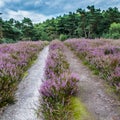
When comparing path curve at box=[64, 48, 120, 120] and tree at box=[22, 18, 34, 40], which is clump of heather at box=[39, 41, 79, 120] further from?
tree at box=[22, 18, 34, 40]

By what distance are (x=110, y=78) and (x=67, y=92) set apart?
1756 millimetres

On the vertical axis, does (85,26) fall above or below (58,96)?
above

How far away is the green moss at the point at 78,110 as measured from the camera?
4664mm

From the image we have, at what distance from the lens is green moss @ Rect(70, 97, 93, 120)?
466 centimetres

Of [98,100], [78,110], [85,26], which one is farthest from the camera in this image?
[85,26]

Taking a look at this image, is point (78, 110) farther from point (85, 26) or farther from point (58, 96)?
point (85, 26)

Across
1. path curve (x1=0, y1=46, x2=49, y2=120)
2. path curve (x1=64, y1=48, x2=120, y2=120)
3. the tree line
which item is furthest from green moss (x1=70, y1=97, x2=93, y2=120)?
the tree line

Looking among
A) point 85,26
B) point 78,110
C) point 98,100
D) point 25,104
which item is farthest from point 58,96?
point 85,26

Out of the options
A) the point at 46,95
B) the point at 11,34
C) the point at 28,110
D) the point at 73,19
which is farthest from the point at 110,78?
the point at 73,19

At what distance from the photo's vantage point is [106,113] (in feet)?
15.6

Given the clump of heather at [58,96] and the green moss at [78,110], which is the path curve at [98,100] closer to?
Answer: the green moss at [78,110]

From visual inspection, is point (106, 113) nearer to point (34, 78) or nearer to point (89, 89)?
point (89, 89)

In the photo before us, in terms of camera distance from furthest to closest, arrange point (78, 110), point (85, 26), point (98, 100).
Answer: point (85, 26) → point (98, 100) → point (78, 110)

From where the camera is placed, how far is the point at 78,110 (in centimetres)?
499
